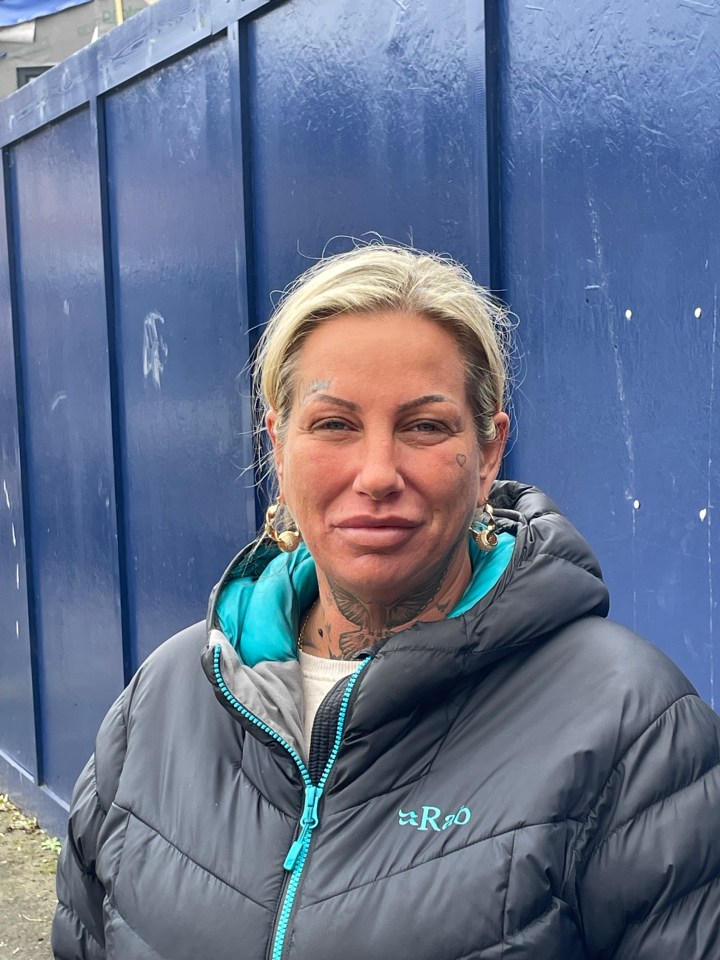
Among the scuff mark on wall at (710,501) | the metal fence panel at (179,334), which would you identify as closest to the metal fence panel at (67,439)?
the metal fence panel at (179,334)

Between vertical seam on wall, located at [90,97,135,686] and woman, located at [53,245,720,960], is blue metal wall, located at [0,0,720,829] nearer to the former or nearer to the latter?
vertical seam on wall, located at [90,97,135,686]

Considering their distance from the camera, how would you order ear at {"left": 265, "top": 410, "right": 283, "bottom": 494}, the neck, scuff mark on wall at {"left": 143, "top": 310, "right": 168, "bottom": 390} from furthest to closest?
scuff mark on wall at {"left": 143, "top": 310, "right": 168, "bottom": 390}, ear at {"left": 265, "top": 410, "right": 283, "bottom": 494}, the neck

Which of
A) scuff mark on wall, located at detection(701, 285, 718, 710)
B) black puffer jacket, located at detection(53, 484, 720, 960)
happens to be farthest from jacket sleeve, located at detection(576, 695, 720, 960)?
scuff mark on wall, located at detection(701, 285, 718, 710)

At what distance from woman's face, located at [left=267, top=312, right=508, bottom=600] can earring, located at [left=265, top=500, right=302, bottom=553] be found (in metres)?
0.22

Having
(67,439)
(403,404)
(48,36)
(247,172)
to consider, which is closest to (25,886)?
(67,439)

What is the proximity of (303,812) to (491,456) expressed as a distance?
576 mm

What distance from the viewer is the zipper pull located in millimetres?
1554

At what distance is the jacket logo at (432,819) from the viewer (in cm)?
150

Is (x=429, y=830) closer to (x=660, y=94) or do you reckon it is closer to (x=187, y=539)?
(x=660, y=94)

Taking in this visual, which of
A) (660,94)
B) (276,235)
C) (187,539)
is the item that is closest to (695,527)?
(660,94)

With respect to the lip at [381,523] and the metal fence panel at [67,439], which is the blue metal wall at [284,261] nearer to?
the metal fence panel at [67,439]

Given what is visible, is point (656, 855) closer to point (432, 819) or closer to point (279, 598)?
point (432, 819)

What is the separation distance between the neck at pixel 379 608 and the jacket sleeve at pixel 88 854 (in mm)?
339

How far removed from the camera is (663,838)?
142cm
